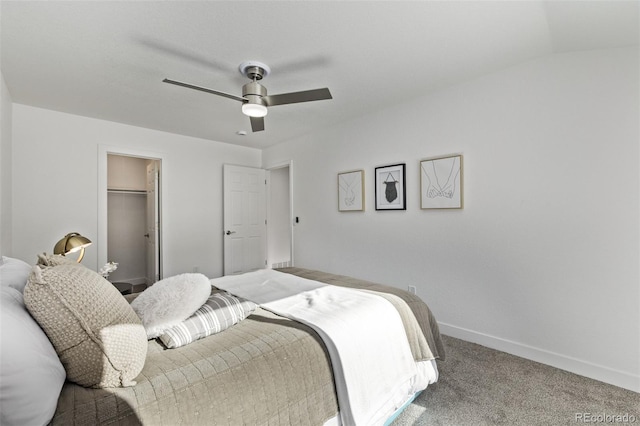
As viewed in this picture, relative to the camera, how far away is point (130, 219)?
5102 mm

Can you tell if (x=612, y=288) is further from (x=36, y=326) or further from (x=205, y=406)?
(x=36, y=326)

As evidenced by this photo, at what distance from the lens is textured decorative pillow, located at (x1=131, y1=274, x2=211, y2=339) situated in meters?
1.29

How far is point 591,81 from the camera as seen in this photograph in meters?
2.13

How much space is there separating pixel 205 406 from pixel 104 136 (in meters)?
4.11

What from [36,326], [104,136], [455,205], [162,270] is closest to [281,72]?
[455,205]

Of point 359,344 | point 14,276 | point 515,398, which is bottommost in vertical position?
point 515,398

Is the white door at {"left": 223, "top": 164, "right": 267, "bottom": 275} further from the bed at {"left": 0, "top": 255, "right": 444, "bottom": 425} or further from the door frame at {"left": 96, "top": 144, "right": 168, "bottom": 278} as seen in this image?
the bed at {"left": 0, "top": 255, "right": 444, "bottom": 425}

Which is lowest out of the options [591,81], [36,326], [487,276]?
[487,276]

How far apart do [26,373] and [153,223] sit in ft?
13.7

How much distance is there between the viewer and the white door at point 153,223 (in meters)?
4.30

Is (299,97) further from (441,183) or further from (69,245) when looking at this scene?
(69,245)

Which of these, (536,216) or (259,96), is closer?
(259,96)

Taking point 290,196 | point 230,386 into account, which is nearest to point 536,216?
point 230,386

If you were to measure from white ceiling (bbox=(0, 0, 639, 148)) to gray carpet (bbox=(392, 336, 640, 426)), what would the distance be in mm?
2413
